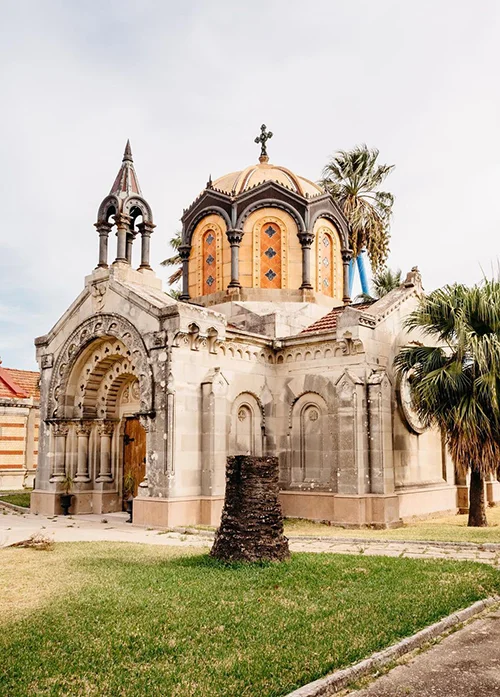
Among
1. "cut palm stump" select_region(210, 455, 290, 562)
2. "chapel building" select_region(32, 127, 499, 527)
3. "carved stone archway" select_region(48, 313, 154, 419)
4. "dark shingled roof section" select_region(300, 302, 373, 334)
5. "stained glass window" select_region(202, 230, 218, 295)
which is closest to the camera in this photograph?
"cut palm stump" select_region(210, 455, 290, 562)

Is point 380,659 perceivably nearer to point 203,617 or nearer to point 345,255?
point 203,617

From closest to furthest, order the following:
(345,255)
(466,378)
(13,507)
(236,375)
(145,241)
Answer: (466,378), (236,375), (145,241), (13,507), (345,255)

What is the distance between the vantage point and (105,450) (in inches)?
808

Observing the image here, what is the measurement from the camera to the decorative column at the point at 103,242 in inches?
806

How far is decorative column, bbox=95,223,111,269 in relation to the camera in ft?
67.2

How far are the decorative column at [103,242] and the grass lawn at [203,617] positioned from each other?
1094cm

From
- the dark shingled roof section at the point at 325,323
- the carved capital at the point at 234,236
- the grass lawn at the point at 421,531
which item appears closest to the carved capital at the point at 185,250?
the carved capital at the point at 234,236

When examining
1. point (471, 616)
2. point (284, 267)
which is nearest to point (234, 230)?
point (284, 267)

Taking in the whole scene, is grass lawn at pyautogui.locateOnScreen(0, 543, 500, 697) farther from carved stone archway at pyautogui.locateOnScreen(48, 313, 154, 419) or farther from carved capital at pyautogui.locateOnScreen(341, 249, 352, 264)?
carved capital at pyautogui.locateOnScreen(341, 249, 352, 264)

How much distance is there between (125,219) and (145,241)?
94cm

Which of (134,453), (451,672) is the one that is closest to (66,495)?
(134,453)

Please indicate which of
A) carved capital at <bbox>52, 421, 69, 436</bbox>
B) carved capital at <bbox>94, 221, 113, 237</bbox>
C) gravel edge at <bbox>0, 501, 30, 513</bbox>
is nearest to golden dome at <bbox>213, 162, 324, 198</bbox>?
carved capital at <bbox>94, 221, 113, 237</bbox>

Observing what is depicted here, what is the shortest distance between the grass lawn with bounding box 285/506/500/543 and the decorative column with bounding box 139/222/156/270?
887cm

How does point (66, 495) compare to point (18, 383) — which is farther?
point (18, 383)
